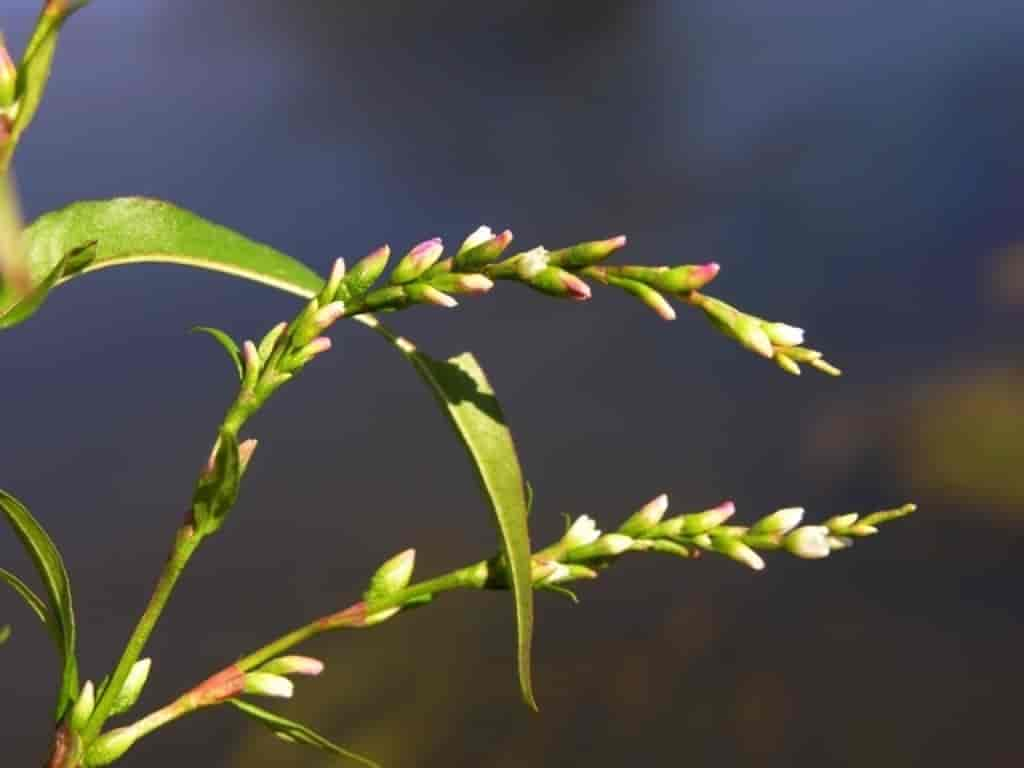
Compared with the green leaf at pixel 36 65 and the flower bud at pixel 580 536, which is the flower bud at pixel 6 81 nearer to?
the green leaf at pixel 36 65

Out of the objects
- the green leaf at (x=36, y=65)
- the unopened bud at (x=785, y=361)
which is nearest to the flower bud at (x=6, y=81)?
the green leaf at (x=36, y=65)

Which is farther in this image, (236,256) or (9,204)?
(236,256)

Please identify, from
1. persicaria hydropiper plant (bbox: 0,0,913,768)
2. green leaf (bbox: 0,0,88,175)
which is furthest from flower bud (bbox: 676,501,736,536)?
green leaf (bbox: 0,0,88,175)

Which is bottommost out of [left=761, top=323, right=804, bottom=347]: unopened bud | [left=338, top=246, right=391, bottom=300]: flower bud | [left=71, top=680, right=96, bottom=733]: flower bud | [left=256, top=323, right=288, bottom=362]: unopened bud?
[left=71, top=680, right=96, bottom=733]: flower bud

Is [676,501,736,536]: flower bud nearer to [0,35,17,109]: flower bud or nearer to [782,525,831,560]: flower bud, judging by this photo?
[782,525,831,560]: flower bud

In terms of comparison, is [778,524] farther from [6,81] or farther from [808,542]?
[6,81]
